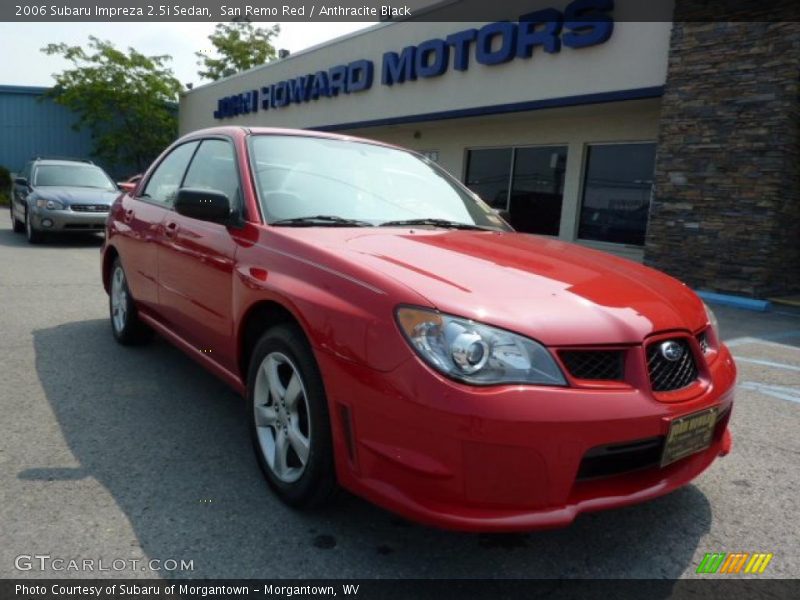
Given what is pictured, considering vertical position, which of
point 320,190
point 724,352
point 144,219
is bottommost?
point 724,352

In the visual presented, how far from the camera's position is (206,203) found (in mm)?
2902

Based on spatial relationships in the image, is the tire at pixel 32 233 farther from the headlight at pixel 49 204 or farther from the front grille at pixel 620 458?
the front grille at pixel 620 458

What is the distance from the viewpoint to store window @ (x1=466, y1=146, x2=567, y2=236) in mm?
12508

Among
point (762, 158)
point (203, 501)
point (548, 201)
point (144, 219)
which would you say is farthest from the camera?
point (548, 201)

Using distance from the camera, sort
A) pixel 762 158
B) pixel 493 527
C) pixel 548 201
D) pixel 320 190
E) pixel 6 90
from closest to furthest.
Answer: pixel 493 527 < pixel 320 190 < pixel 762 158 < pixel 548 201 < pixel 6 90

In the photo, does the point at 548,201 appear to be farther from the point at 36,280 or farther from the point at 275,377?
the point at 275,377

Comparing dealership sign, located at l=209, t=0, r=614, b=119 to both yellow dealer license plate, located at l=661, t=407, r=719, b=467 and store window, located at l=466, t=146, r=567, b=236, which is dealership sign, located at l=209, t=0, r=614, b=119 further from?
yellow dealer license plate, located at l=661, t=407, r=719, b=467

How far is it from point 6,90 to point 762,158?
102ft

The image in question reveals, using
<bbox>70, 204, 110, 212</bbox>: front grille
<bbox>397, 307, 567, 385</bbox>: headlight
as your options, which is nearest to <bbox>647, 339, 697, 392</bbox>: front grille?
<bbox>397, 307, 567, 385</bbox>: headlight

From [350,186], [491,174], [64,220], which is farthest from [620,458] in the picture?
[491,174]

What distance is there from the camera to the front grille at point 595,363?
203 cm

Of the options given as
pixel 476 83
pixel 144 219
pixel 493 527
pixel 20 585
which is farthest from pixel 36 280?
pixel 476 83

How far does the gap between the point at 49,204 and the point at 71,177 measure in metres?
1.54

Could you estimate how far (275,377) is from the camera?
2.64 meters
